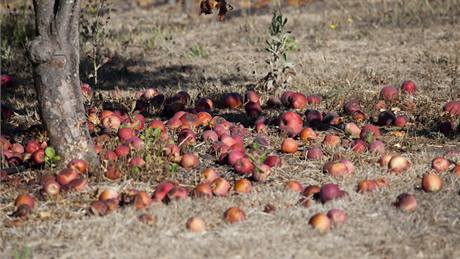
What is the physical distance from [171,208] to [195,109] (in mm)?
2356

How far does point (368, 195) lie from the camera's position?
4246mm

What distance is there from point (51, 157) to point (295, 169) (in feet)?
5.22

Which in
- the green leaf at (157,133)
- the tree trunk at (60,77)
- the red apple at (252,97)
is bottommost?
the red apple at (252,97)

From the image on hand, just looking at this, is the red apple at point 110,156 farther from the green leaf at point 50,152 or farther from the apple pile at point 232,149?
the green leaf at point 50,152

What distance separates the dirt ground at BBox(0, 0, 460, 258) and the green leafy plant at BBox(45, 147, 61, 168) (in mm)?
180

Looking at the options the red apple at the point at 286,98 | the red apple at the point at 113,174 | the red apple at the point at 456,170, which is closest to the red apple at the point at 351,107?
the red apple at the point at 286,98

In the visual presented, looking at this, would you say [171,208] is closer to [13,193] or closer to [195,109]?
[13,193]

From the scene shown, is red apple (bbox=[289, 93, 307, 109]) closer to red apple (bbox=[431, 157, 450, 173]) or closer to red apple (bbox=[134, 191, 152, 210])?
red apple (bbox=[431, 157, 450, 173])

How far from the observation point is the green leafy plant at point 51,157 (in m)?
4.55

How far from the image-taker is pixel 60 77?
14.7ft

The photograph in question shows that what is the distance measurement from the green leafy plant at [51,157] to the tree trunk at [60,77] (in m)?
0.03

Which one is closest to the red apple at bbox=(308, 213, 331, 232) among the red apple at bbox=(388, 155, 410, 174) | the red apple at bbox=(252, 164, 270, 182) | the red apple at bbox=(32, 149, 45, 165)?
the red apple at bbox=(252, 164, 270, 182)

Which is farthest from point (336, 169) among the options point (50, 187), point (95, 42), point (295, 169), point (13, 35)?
point (13, 35)

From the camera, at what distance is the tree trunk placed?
4.41 meters
